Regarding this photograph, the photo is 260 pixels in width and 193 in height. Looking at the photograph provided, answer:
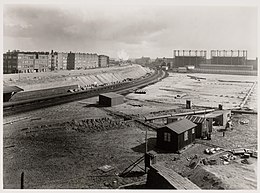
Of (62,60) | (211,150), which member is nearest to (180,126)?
(211,150)

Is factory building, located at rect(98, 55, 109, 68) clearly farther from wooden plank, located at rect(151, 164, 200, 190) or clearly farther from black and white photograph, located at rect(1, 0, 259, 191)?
wooden plank, located at rect(151, 164, 200, 190)

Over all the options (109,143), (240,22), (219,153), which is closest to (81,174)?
(109,143)

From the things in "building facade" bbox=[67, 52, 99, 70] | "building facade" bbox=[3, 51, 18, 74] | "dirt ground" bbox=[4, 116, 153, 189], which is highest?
"building facade" bbox=[67, 52, 99, 70]

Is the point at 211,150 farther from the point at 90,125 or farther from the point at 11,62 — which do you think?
the point at 11,62

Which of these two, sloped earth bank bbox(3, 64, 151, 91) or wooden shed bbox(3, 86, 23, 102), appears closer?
wooden shed bbox(3, 86, 23, 102)

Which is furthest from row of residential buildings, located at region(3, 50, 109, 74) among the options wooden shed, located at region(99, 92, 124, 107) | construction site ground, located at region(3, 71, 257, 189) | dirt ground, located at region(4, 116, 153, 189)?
dirt ground, located at region(4, 116, 153, 189)

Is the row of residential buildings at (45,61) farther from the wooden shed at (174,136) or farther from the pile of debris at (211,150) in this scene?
the pile of debris at (211,150)

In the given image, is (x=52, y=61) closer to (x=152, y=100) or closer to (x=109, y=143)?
(x=152, y=100)
